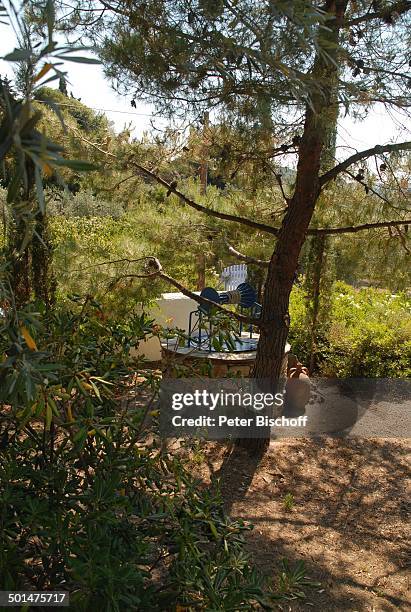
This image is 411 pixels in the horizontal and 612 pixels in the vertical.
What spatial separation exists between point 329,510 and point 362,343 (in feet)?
9.19

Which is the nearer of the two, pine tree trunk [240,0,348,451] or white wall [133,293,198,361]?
pine tree trunk [240,0,348,451]

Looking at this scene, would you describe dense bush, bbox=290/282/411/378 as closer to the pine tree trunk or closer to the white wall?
the white wall

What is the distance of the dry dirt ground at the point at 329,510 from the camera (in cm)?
278

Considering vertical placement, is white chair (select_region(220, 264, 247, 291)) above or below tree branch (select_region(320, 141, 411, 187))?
below

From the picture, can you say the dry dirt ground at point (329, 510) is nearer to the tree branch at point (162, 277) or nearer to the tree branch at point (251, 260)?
the tree branch at point (162, 277)

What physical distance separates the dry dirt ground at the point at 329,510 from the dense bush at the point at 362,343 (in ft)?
4.59

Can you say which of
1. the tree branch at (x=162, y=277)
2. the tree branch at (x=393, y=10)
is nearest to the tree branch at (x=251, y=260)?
the tree branch at (x=162, y=277)

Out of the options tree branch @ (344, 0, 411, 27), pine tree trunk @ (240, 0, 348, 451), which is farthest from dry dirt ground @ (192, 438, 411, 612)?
tree branch @ (344, 0, 411, 27)

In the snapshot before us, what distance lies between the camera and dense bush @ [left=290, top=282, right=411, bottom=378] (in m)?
6.07

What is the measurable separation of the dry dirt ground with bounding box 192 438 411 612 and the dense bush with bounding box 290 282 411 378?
4.59ft

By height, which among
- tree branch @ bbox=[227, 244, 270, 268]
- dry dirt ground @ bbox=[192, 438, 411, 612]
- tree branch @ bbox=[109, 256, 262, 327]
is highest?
tree branch @ bbox=[227, 244, 270, 268]

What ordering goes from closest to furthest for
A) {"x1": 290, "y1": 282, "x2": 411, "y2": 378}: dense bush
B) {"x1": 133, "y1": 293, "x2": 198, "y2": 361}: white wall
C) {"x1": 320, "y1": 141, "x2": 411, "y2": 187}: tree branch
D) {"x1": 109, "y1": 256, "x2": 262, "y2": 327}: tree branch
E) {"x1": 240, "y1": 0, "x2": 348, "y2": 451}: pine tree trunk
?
{"x1": 320, "y1": 141, "x2": 411, "y2": 187}: tree branch < {"x1": 240, "y1": 0, "x2": 348, "y2": 451}: pine tree trunk < {"x1": 109, "y1": 256, "x2": 262, "y2": 327}: tree branch < {"x1": 290, "y1": 282, "x2": 411, "y2": 378}: dense bush < {"x1": 133, "y1": 293, "x2": 198, "y2": 361}: white wall

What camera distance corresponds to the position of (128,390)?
74.9 inches

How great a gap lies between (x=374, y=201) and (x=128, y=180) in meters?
1.82
